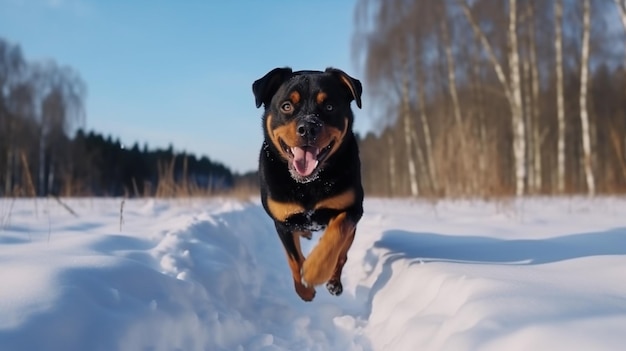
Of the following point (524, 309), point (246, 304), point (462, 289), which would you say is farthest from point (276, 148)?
point (524, 309)

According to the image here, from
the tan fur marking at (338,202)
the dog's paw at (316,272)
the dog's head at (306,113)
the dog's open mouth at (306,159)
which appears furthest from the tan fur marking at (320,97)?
the dog's paw at (316,272)

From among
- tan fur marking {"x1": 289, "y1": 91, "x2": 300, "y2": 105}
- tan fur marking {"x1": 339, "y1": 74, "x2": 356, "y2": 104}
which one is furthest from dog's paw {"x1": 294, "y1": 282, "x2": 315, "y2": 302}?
tan fur marking {"x1": 339, "y1": 74, "x2": 356, "y2": 104}

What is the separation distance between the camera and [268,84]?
10.7ft

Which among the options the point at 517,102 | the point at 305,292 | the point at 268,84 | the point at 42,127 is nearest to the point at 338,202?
the point at 305,292

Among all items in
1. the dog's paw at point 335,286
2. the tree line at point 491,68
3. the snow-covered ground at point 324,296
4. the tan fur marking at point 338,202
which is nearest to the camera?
the snow-covered ground at point 324,296

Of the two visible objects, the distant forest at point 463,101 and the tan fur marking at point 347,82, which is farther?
the distant forest at point 463,101

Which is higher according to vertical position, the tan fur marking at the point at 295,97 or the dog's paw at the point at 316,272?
the tan fur marking at the point at 295,97

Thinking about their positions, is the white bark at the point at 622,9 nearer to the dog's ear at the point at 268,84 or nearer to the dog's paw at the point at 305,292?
the dog's ear at the point at 268,84

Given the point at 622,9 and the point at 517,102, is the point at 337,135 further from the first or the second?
the point at 622,9

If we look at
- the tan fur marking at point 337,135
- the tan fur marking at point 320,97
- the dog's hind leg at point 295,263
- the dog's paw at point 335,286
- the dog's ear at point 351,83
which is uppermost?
the dog's ear at point 351,83

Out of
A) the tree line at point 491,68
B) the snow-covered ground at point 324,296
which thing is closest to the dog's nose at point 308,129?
the snow-covered ground at point 324,296

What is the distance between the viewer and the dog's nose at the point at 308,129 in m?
2.68

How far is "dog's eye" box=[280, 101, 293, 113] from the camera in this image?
300cm

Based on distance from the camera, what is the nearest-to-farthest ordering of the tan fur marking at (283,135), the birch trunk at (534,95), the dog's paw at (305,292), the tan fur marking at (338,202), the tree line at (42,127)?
the tan fur marking at (283,135), the tan fur marking at (338,202), the dog's paw at (305,292), the birch trunk at (534,95), the tree line at (42,127)
